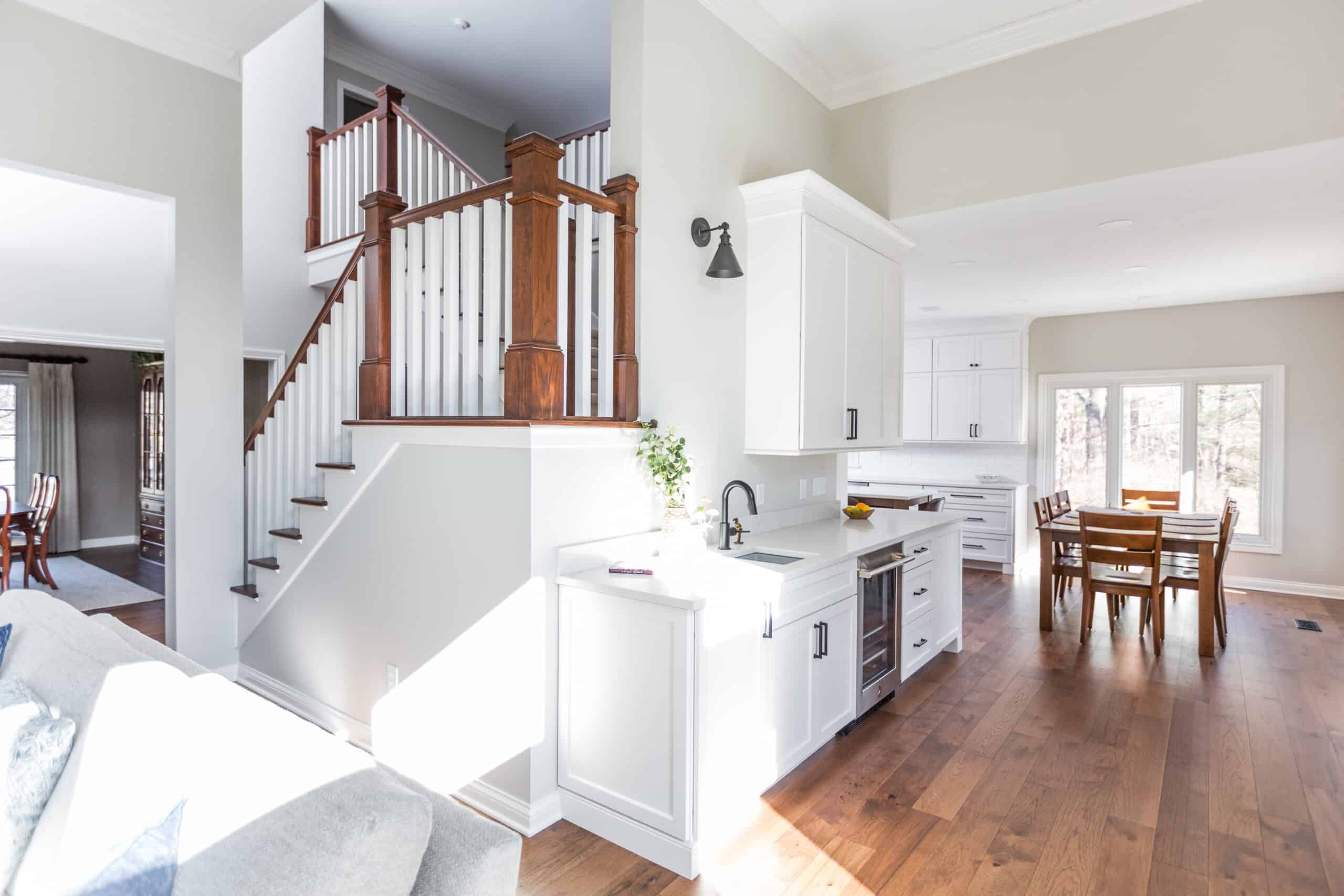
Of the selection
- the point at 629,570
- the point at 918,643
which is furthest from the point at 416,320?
the point at 918,643

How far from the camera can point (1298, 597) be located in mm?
6121

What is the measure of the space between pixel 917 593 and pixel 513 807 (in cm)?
236

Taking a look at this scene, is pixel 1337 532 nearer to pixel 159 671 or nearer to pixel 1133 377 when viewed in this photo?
pixel 1133 377

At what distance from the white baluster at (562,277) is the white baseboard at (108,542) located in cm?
900

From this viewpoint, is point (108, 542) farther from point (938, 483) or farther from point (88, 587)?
point (938, 483)

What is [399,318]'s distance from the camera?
10.5ft

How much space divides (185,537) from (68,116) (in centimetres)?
197

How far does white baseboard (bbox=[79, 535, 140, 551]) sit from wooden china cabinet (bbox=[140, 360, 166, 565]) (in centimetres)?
48

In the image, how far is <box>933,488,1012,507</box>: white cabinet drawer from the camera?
282 inches

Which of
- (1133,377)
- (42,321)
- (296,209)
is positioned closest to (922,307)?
(1133,377)

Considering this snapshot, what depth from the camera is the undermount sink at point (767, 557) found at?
3014 millimetres

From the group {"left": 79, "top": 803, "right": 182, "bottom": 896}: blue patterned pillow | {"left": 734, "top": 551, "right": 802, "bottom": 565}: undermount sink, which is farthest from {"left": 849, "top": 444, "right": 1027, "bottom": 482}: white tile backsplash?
{"left": 79, "top": 803, "right": 182, "bottom": 896}: blue patterned pillow

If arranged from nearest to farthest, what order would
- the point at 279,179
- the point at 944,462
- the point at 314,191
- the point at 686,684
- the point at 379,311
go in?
the point at 686,684
the point at 379,311
the point at 279,179
the point at 314,191
the point at 944,462

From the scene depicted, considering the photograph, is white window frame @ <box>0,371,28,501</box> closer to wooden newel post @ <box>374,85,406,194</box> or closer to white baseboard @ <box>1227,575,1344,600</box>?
wooden newel post @ <box>374,85,406,194</box>
